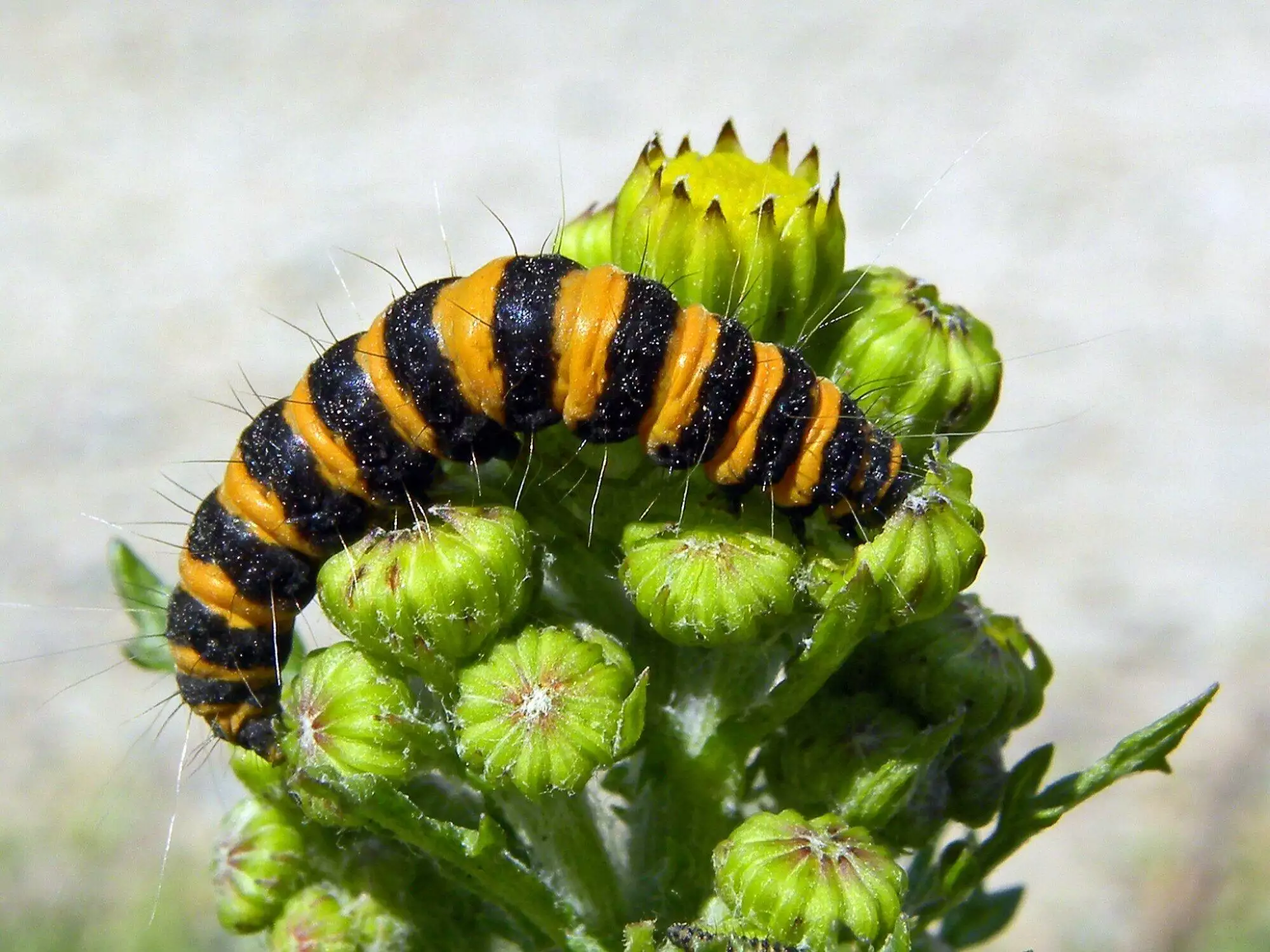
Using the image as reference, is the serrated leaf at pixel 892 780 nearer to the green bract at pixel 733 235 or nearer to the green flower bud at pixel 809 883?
the green flower bud at pixel 809 883

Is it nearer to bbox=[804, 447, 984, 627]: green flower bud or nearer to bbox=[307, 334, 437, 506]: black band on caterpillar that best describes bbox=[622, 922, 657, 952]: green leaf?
bbox=[804, 447, 984, 627]: green flower bud

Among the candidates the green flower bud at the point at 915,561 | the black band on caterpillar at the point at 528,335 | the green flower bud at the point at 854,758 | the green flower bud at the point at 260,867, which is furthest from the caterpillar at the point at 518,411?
the green flower bud at the point at 260,867

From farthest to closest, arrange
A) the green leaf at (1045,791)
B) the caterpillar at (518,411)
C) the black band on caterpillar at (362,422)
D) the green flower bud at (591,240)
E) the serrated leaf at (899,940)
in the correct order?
1. the green flower bud at (591,240)
2. the green leaf at (1045,791)
3. the black band on caterpillar at (362,422)
4. the caterpillar at (518,411)
5. the serrated leaf at (899,940)

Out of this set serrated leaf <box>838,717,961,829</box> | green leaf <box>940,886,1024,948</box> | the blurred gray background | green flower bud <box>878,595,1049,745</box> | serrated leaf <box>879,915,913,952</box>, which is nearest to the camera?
serrated leaf <box>879,915,913,952</box>

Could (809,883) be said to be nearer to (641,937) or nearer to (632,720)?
(641,937)

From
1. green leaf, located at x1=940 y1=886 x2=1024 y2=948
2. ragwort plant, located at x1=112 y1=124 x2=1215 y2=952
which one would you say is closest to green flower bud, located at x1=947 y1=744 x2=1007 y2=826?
Answer: ragwort plant, located at x1=112 y1=124 x2=1215 y2=952

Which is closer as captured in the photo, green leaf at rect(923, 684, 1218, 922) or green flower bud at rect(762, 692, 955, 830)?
green flower bud at rect(762, 692, 955, 830)
